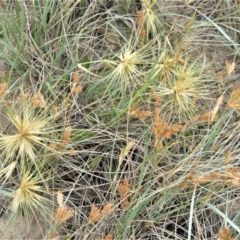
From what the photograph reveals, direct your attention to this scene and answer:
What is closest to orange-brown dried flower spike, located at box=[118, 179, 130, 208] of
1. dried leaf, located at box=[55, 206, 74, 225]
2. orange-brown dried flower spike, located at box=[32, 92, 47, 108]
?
Answer: dried leaf, located at box=[55, 206, 74, 225]

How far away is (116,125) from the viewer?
1333mm

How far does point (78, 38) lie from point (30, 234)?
500 mm

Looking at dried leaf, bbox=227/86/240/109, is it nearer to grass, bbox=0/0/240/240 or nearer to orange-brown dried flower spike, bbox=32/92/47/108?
grass, bbox=0/0/240/240

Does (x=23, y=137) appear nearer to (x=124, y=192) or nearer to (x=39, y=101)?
(x=39, y=101)

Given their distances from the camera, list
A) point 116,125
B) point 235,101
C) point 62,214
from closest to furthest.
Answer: point 62,214 < point 235,101 < point 116,125

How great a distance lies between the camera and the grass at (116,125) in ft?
3.96

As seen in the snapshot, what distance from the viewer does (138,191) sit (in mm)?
1244

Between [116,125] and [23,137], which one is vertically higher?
[23,137]

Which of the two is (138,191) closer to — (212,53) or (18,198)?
(18,198)

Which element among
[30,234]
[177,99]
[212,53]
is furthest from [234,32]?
[30,234]

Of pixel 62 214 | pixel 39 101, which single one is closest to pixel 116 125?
pixel 39 101

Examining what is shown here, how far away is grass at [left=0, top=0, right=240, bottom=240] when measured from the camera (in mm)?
1206

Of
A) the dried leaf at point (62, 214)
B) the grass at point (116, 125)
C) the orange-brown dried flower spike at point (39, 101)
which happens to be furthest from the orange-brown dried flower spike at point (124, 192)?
the orange-brown dried flower spike at point (39, 101)

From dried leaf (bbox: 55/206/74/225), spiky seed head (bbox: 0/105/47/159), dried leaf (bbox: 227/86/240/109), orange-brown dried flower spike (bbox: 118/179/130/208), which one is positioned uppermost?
spiky seed head (bbox: 0/105/47/159)
